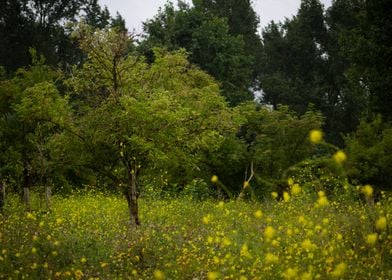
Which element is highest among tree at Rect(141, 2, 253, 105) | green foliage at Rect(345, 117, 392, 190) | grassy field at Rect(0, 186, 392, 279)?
tree at Rect(141, 2, 253, 105)

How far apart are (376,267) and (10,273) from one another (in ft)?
17.2

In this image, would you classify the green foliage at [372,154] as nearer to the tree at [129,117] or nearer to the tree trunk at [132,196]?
the tree at [129,117]

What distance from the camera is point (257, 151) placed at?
1844 cm

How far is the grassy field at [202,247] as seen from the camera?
6.54 meters

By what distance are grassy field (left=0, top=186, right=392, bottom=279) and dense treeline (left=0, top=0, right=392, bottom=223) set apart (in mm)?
921

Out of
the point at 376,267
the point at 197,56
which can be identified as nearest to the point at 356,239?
the point at 376,267

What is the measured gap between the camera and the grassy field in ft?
21.4

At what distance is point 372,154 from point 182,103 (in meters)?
6.91

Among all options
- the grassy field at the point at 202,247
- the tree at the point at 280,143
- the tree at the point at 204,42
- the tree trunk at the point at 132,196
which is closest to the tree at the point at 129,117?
the tree trunk at the point at 132,196

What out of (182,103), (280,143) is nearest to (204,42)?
(280,143)

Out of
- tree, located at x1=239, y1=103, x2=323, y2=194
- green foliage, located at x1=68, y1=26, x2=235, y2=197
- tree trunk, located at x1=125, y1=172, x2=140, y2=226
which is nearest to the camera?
green foliage, located at x1=68, y1=26, x2=235, y2=197

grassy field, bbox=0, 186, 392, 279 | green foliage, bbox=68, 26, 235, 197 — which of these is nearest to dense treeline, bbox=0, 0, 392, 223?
green foliage, bbox=68, 26, 235, 197

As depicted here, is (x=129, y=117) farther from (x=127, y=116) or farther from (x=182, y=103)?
(x=182, y=103)

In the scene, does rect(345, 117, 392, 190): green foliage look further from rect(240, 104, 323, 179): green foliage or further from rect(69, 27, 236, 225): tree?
rect(69, 27, 236, 225): tree
